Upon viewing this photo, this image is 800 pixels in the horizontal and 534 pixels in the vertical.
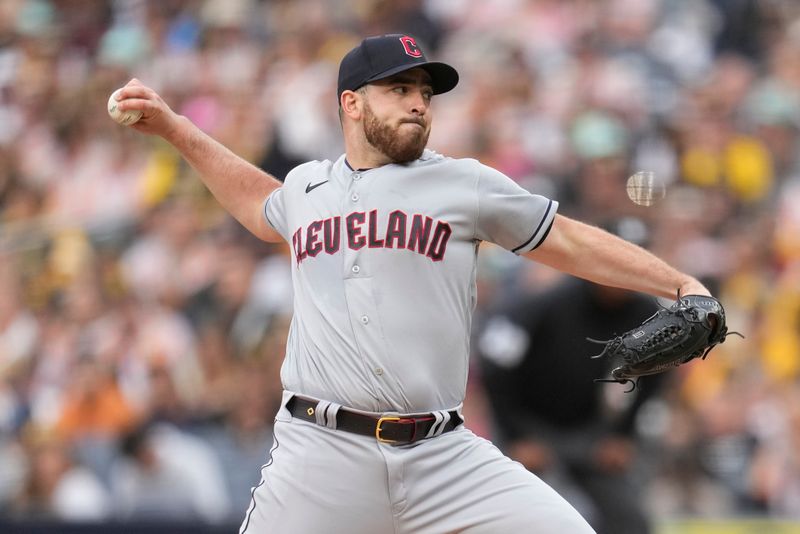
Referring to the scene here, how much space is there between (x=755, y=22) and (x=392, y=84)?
24.1 feet

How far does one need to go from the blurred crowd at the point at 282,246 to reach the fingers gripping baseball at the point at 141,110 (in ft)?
9.56

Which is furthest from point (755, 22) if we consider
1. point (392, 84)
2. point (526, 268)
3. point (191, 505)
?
point (392, 84)

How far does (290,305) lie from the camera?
963cm

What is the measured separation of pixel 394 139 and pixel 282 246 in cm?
554

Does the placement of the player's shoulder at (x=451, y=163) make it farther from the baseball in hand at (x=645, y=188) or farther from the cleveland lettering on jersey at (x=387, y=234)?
the baseball in hand at (x=645, y=188)

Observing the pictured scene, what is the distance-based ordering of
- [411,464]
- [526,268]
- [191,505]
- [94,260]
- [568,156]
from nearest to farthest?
[411,464] < [191,505] < [526,268] < [568,156] < [94,260]

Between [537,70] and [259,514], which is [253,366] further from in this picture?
[259,514]

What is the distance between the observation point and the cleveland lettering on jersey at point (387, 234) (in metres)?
4.61

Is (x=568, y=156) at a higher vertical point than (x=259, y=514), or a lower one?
higher

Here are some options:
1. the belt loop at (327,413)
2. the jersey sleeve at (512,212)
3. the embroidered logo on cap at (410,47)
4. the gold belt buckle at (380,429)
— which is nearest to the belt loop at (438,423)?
the gold belt buckle at (380,429)

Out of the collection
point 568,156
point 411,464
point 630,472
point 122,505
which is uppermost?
point 568,156

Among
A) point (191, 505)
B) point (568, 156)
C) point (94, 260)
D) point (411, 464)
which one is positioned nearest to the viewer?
point (411, 464)

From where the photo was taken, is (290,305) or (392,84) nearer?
(392,84)

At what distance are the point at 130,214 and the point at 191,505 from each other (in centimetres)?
336
